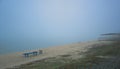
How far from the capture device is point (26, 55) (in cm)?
2797

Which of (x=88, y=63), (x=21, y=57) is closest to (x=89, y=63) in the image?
(x=88, y=63)

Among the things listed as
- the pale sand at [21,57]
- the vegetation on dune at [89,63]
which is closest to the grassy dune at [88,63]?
the vegetation on dune at [89,63]

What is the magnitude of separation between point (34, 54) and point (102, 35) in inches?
1058

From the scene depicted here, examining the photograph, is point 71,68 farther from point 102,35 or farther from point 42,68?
point 102,35

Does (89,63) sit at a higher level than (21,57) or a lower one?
higher

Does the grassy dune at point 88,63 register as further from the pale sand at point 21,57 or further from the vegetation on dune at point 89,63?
the pale sand at point 21,57

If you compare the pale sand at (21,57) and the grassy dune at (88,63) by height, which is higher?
the grassy dune at (88,63)

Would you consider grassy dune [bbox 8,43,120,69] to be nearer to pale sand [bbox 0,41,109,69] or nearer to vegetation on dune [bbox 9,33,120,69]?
vegetation on dune [bbox 9,33,120,69]

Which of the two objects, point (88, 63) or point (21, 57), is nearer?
point (88, 63)

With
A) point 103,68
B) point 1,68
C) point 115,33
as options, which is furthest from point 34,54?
point 115,33

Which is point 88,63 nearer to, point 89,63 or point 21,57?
point 89,63

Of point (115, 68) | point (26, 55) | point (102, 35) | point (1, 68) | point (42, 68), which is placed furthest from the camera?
point (102, 35)

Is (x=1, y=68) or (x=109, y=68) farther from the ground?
(x=109, y=68)

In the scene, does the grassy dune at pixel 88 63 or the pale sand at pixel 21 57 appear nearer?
the grassy dune at pixel 88 63
